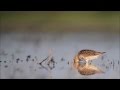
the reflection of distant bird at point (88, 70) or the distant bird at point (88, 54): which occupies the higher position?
the distant bird at point (88, 54)

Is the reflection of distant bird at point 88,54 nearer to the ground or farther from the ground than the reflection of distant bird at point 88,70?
farther from the ground

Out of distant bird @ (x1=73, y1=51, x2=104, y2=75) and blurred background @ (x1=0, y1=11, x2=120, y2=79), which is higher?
blurred background @ (x1=0, y1=11, x2=120, y2=79)

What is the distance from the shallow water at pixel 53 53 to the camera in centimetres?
482

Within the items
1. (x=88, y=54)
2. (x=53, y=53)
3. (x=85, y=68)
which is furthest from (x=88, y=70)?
(x=53, y=53)

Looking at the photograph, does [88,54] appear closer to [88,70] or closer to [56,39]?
[88,70]

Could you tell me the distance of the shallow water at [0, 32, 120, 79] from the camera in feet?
15.8

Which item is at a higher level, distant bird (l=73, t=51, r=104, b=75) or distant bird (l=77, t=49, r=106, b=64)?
distant bird (l=77, t=49, r=106, b=64)

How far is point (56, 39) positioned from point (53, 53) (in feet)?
0.63

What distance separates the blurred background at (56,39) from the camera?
483 cm

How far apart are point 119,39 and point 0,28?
158 centimetres

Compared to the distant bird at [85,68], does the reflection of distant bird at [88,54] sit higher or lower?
higher

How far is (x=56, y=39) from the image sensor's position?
4.90m
